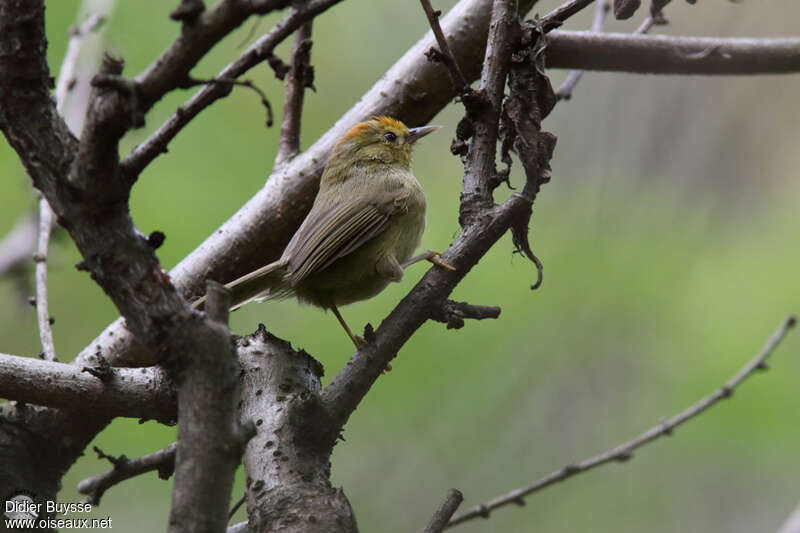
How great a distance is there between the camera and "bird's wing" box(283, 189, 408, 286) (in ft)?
10.7

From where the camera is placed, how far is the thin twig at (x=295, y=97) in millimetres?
3332

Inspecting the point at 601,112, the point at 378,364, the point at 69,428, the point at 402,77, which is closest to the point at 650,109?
the point at 601,112

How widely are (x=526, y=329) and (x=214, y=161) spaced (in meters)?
2.23

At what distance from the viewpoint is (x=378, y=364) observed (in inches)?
82.0

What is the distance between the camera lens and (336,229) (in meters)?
3.41

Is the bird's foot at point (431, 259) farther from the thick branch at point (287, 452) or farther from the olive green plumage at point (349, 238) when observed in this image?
the thick branch at point (287, 452)

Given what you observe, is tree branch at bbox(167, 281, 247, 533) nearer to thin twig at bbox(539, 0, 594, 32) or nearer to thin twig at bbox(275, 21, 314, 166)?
thin twig at bbox(539, 0, 594, 32)

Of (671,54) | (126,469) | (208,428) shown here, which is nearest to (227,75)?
(208,428)

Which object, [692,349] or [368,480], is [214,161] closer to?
[368,480]

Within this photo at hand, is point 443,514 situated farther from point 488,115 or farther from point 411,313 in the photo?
point 488,115

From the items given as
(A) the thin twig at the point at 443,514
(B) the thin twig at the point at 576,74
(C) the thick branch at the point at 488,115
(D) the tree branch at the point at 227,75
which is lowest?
(A) the thin twig at the point at 443,514

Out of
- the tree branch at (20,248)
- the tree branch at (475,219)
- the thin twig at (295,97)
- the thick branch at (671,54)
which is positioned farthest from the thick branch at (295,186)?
the tree branch at (20,248)

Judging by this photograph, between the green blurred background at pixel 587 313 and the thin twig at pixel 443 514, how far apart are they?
8.48ft

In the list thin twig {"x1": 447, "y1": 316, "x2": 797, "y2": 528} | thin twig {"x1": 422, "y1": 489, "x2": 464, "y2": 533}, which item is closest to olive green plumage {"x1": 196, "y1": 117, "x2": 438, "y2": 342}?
thin twig {"x1": 447, "y1": 316, "x2": 797, "y2": 528}
